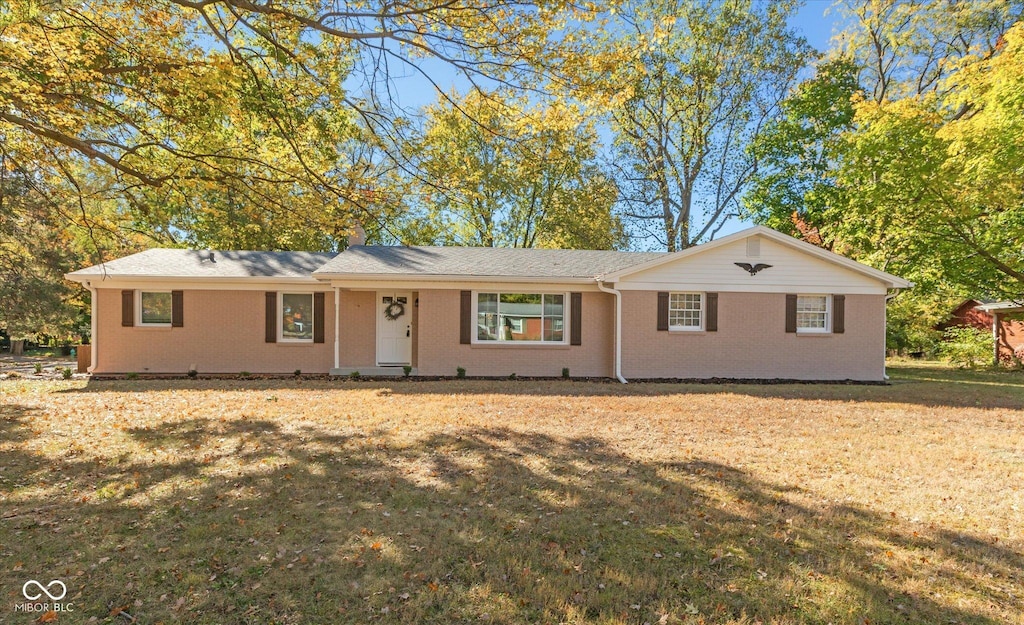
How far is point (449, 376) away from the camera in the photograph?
13.1m

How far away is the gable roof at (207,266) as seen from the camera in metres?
12.9

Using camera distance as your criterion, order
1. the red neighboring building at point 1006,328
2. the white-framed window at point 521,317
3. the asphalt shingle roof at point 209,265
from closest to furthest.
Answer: the asphalt shingle roof at point 209,265 < the white-framed window at point 521,317 < the red neighboring building at point 1006,328

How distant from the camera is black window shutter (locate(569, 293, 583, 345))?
1339cm

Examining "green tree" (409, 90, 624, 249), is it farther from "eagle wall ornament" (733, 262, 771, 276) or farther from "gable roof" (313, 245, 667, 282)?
"eagle wall ornament" (733, 262, 771, 276)

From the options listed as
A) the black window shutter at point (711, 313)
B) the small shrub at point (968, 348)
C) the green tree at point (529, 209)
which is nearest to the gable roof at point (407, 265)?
the black window shutter at point (711, 313)

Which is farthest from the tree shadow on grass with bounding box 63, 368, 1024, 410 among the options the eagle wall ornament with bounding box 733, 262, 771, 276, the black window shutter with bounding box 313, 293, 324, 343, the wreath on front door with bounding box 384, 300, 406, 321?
the eagle wall ornament with bounding box 733, 262, 771, 276

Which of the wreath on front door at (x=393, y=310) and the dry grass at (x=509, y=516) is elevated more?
the wreath on front door at (x=393, y=310)

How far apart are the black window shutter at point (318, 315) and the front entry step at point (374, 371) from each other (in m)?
1.13

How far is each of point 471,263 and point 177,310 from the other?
7.81 metres

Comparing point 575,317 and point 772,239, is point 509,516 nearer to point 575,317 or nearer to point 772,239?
point 575,317

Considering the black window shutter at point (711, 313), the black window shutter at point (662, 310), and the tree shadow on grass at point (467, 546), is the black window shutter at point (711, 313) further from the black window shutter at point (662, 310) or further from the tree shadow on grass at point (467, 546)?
the tree shadow on grass at point (467, 546)

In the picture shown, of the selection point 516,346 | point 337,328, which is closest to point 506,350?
point 516,346

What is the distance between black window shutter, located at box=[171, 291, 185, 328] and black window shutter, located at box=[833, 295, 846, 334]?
17.4 metres

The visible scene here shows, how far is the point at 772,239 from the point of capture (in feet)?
43.6
